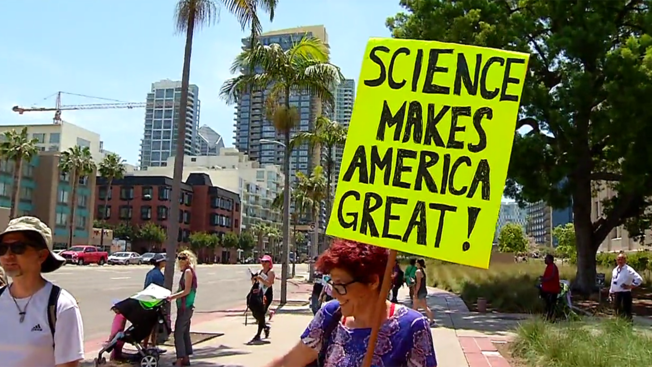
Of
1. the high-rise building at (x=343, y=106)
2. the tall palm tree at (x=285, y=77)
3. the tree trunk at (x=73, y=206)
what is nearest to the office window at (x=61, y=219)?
the tree trunk at (x=73, y=206)

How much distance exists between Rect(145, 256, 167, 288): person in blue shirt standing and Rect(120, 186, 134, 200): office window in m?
102

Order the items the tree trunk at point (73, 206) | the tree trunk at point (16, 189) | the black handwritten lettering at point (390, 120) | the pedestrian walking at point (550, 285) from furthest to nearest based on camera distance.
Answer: the tree trunk at point (73, 206) → the tree trunk at point (16, 189) → the pedestrian walking at point (550, 285) → the black handwritten lettering at point (390, 120)

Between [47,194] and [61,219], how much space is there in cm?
420

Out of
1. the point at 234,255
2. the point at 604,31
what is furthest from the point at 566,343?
the point at 234,255

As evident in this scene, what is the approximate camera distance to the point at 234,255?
123625mm

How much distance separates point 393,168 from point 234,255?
12227 centimetres

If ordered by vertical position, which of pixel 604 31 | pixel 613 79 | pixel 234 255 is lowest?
pixel 234 255

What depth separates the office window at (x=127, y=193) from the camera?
361ft

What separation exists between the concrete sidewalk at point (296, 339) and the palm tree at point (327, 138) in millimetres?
8102

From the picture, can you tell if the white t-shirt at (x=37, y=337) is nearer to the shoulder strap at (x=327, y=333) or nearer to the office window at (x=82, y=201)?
the shoulder strap at (x=327, y=333)

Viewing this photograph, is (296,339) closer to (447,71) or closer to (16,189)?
(447,71)

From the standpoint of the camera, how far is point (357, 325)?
3021 millimetres

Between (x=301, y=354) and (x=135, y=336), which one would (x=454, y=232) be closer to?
(x=301, y=354)

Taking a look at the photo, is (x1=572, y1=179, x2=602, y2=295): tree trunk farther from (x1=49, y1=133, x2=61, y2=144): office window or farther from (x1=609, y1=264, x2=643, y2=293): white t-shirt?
(x1=49, y1=133, x2=61, y2=144): office window
